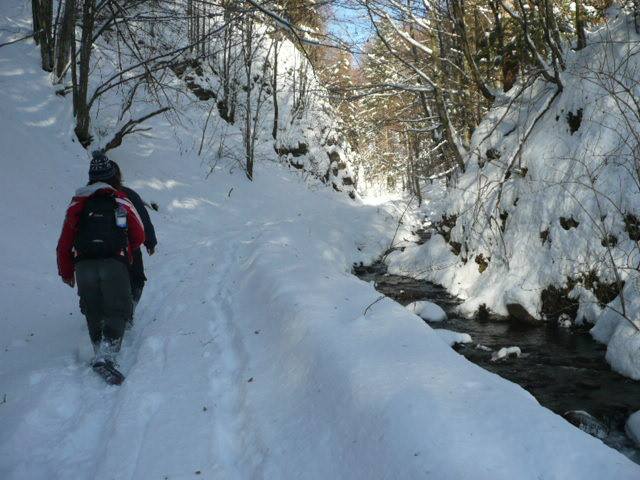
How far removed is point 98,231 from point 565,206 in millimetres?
6052

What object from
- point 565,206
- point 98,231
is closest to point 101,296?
point 98,231

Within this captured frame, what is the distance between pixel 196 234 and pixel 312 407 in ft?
29.7

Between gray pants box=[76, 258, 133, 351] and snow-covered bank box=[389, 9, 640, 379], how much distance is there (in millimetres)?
4504

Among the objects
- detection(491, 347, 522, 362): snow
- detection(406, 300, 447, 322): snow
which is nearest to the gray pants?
detection(491, 347, 522, 362): snow

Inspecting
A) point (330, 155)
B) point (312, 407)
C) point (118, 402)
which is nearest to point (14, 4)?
point (330, 155)

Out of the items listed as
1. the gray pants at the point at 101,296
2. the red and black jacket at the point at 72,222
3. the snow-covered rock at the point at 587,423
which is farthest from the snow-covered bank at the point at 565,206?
the gray pants at the point at 101,296

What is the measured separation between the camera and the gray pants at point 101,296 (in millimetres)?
3846

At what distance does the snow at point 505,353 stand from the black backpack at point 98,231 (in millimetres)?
4249

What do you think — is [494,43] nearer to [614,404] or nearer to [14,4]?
[614,404]

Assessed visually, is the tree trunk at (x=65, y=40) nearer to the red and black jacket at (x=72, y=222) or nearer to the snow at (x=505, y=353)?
the red and black jacket at (x=72, y=222)

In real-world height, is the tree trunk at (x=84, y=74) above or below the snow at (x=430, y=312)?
above

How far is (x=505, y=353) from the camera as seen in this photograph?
5.42m

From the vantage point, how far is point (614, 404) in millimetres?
4234

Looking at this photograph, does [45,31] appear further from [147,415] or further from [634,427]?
[634,427]
